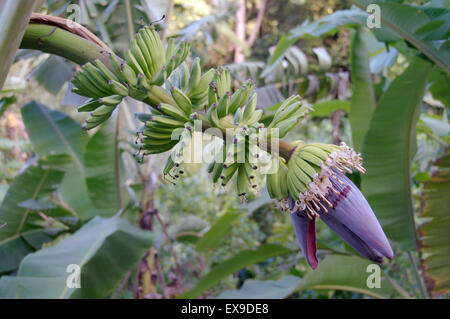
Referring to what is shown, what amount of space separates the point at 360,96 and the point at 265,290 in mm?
747

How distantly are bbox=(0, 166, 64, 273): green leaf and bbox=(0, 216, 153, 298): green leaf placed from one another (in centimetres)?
43

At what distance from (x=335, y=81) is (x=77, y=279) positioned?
1.72 m

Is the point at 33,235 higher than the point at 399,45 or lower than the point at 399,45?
lower

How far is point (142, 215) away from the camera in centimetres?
152

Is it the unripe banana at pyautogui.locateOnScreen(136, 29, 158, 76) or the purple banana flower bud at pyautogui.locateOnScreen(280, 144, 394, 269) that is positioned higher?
the unripe banana at pyautogui.locateOnScreen(136, 29, 158, 76)

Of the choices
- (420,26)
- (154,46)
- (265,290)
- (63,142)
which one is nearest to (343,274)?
(265,290)

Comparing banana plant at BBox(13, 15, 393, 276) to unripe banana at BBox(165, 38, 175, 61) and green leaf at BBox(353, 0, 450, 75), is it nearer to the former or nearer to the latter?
unripe banana at BBox(165, 38, 175, 61)

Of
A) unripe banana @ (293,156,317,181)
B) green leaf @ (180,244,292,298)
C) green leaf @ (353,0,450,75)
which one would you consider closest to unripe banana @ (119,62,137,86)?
unripe banana @ (293,156,317,181)

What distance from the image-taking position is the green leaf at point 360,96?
131 centimetres

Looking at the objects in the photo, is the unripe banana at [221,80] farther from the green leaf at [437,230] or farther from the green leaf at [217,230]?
the green leaf at [217,230]

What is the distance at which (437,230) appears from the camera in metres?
1.09

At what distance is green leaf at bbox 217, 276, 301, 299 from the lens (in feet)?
3.77
